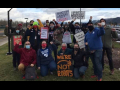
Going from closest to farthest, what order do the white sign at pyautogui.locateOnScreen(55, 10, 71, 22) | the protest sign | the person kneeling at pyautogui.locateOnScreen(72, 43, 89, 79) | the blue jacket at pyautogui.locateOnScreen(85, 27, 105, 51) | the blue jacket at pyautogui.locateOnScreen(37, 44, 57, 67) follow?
1. the blue jacket at pyautogui.locateOnScreen(85, 27, 105, 51)
2. the person kneeling at pyautogui.locateOnScreen(72, 43, 89, 79)
3. the blue jacket at pyautogui.locateOnScreen(37, 44, 57, 67)
4. the protest sign
5. the white sign at pyautogui.locateOnScreen(55, 10, 71, 22)

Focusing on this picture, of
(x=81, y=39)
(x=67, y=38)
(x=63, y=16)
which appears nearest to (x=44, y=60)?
(x=67, y=38)

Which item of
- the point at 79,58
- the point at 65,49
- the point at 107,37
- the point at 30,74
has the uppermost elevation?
the point at 107,37

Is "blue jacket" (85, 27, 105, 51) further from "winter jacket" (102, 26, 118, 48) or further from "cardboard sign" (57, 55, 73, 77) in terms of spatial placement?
"cardboard sign" (57, 55, 73, 77)

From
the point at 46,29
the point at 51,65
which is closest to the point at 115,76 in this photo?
the point at 51,65

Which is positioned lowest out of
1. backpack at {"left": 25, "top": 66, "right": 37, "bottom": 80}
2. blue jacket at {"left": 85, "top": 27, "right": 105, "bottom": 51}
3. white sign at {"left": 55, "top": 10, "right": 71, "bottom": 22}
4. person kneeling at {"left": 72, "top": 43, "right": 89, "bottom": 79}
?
backpack at {"left": 25, "top": 66, "right": 37, "bottom": 80}

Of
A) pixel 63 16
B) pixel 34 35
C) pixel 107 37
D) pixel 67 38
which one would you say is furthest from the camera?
pixel 63 16

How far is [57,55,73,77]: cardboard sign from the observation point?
5.50m

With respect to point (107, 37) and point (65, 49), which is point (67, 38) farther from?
point (107, 37)

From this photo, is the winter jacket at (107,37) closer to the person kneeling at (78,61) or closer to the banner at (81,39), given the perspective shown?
the banner at (81,39)

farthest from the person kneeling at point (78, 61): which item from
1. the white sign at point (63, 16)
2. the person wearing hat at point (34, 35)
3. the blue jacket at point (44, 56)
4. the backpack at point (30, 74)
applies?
the white sign at point (63, 16)

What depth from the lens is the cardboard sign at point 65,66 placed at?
5.50 meters

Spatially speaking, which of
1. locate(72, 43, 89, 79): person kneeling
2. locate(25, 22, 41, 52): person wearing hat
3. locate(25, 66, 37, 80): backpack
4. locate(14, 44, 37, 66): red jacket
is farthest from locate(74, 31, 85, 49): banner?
locate(25, 66, 37, 80): backpack

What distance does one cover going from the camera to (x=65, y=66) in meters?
5.52

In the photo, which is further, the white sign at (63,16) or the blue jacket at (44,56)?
the white sign at (63,16)
